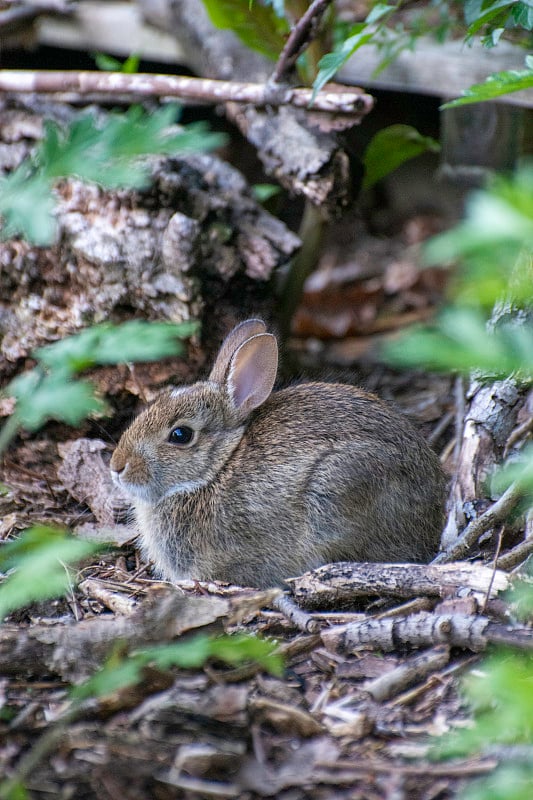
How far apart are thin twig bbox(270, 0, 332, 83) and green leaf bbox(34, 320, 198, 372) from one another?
2725 mm

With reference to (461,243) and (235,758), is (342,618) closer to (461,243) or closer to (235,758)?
(235,758)

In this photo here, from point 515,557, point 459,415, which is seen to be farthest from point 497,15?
point 515,557

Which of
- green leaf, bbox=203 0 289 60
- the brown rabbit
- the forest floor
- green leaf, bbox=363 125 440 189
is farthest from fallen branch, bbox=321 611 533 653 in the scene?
green leaf, bbox=203 0 289 60

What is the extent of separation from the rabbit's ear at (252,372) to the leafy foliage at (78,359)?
81.6 inches

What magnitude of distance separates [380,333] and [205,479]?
140 inches

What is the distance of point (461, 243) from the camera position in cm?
188

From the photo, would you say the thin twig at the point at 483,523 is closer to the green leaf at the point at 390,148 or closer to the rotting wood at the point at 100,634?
the rotting wood at the point at 100,634

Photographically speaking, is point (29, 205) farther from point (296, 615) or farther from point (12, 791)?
point (296, 615)

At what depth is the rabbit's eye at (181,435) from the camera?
4859 mm

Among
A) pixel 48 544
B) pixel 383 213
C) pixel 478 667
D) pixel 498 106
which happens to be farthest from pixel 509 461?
pixel 383 213

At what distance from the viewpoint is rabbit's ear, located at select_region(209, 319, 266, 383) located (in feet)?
16.4

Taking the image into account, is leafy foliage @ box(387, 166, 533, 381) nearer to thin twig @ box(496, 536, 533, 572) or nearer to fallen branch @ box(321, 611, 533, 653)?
fallen branch @ box(321, 611, 533, 653)

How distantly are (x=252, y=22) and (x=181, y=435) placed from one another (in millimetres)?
2644

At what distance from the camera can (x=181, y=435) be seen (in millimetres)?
4879
